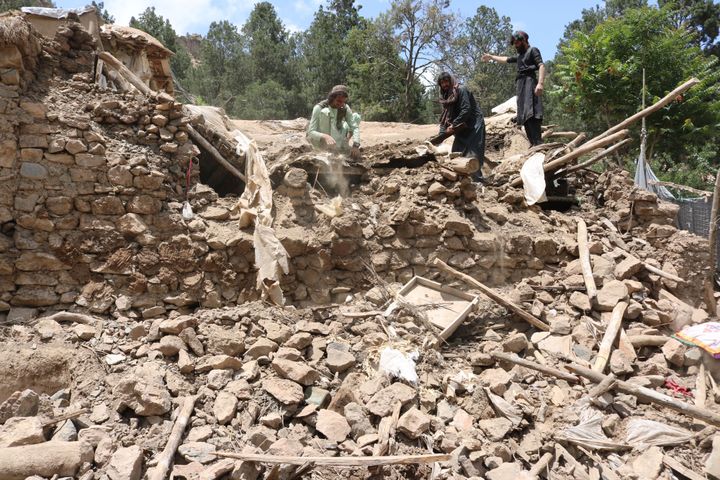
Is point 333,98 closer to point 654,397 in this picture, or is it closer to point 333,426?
point 333,426

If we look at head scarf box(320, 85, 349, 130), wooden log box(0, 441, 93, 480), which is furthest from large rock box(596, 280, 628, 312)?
wooden log box(0, 441, 93, 480)

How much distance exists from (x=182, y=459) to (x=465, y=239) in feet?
10.2

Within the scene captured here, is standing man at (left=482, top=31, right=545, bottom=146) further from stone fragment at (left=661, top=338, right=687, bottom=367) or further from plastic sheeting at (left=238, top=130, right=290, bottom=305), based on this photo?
plastic sheeting at (left=238, top=130, right=290, bottom=305)

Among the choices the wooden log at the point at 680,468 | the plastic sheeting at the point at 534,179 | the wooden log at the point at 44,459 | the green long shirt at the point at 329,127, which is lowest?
the wooden log at the point at 680,468

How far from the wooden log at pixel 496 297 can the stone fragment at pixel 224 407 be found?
2.22m

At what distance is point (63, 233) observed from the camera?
3.83m

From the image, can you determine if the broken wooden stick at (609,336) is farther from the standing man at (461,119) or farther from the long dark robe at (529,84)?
the long dark robe at (529,84)

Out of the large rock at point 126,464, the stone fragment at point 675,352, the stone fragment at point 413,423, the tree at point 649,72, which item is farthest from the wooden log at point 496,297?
the tree at point 649,72

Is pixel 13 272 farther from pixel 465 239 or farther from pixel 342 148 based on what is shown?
pixel 465 239

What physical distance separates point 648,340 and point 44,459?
4350 mm

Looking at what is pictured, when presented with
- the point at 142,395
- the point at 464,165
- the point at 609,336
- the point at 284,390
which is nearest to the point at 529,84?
the point at 464,165

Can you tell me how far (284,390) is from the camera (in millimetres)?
3219

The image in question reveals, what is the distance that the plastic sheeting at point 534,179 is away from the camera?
207 inches

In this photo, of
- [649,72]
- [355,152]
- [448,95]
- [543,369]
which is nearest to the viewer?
[543,369]
